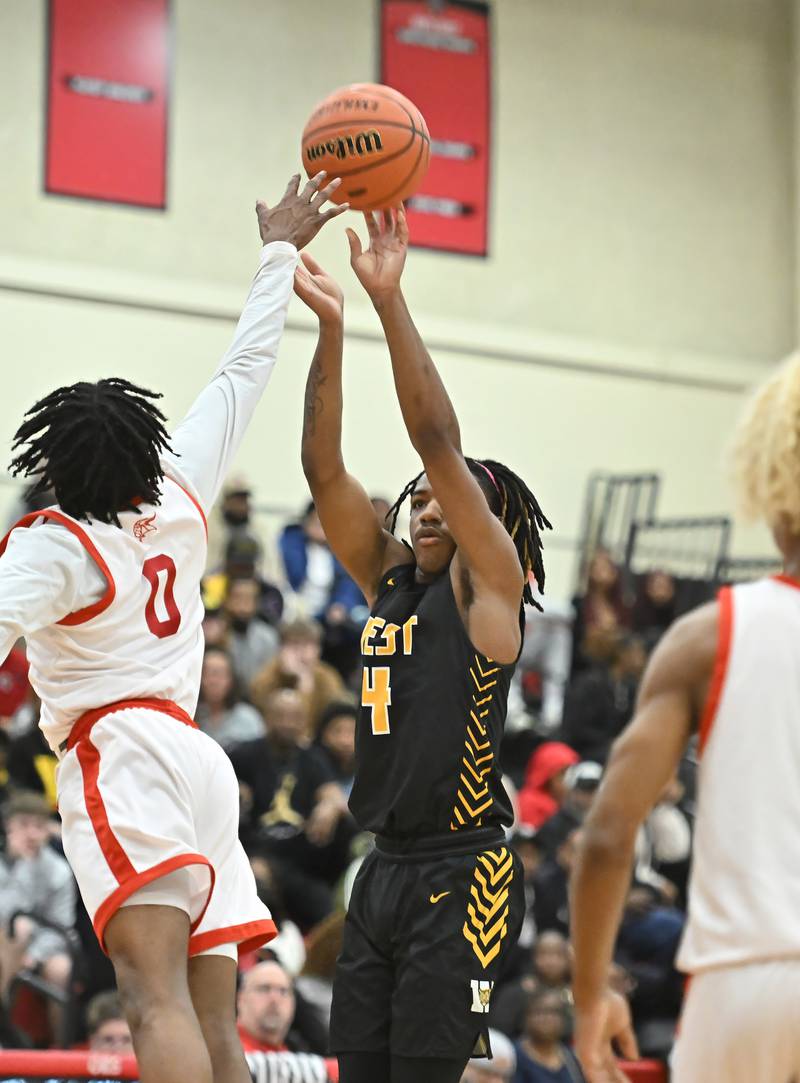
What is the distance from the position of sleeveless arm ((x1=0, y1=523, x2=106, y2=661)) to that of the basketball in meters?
1.50

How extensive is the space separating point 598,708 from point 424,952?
8137 mm

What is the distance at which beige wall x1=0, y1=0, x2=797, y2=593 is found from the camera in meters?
14.3

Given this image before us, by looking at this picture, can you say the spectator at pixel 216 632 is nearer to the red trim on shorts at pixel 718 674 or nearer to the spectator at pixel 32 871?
the spectator at pixel 32 871

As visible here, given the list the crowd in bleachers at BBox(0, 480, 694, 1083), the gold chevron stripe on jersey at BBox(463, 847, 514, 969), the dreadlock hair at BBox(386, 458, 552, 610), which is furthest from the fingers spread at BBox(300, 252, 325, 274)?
the crowd in bleachers at BBox(0, 480, 694, 1083)

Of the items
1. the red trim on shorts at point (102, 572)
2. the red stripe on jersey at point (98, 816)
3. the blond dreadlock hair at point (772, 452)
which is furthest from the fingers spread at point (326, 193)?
the blond dreadlock hair at point (772, 452)

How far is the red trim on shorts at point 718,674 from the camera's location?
2.82 m

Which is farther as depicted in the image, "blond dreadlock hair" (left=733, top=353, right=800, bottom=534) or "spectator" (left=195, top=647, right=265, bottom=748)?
"spectator" (left=195, top=647, right=265, bottom=748)

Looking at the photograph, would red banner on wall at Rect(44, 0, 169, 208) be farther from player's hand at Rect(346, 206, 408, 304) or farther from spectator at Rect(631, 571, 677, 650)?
player's hand at Rect(346, 206, 408, 304)

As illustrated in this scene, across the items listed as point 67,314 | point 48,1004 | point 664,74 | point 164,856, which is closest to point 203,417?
point 164,856

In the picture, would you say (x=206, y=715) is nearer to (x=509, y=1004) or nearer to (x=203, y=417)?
(x=509, y=1004)

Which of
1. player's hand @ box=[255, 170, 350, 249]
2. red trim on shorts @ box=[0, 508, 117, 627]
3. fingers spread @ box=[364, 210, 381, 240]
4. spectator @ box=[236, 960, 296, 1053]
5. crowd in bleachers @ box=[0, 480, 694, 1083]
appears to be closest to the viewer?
red trim on shorts @ box=[0, 508, 117, 627]

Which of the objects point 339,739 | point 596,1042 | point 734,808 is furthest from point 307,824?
point 734,808

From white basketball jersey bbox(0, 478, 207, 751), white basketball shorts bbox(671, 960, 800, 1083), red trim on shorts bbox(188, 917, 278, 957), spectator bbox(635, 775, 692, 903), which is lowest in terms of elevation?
spectator bbox(635, 775, 692, 903)

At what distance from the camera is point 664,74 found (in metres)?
17.2
